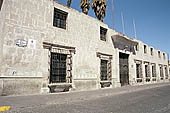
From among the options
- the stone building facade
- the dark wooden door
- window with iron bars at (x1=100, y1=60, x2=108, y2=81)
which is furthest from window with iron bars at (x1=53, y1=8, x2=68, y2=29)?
the dark wooden door

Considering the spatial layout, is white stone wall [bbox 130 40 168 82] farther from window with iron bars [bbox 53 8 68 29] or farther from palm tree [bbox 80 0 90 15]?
window with iron bars [bbox 53 8 68 29]

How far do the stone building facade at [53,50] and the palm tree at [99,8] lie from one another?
18.8 feet

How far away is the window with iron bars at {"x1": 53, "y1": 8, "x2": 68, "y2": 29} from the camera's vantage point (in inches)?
363

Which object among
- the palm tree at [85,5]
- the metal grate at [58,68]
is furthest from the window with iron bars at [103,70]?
the palm tree at [85,5]

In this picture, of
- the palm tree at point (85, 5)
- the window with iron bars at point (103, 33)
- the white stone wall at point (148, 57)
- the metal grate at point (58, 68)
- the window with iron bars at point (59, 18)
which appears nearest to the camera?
the metal grate at point (58, 68)

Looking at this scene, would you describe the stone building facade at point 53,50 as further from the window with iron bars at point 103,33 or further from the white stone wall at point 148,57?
the white stone wall at point 148,57

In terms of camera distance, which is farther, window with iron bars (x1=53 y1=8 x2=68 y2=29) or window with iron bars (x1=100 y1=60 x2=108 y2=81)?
window with iron bars (x1=100 y1=60 x2=108 y2=81)

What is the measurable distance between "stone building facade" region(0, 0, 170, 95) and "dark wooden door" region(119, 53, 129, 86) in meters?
0.11

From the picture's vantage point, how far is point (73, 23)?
9.95 metres

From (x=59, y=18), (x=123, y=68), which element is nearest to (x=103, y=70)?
(x=123, y=68)

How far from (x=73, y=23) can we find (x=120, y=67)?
7.64m

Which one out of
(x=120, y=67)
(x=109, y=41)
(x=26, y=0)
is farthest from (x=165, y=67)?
(x=26, y=0)

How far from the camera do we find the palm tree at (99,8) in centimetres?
1825

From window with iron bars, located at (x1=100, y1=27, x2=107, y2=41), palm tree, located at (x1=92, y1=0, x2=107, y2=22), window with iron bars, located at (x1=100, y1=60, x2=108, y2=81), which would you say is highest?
palm tree, located at (x1=92, y1=0, x2=107, y2=22)
